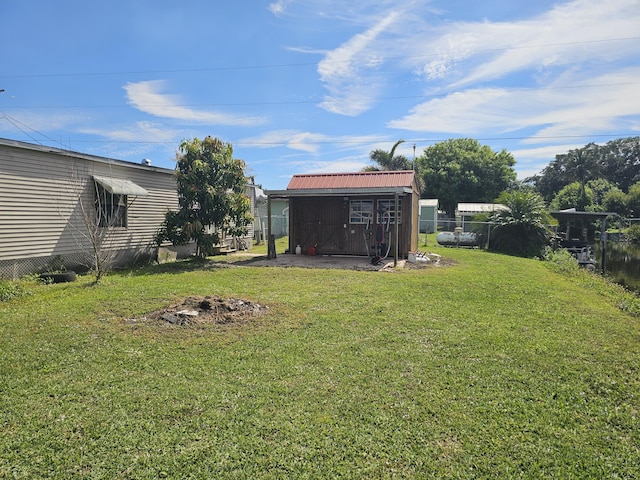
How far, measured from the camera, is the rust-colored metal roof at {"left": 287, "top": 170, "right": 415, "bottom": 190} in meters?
12.7

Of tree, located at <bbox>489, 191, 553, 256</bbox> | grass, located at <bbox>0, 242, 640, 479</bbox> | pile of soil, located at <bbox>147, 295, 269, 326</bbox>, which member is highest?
tree, located at <bbox>489, 191, 553, 256</bbox>

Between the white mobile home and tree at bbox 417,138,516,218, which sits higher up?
tree at bbox 417,138,516,218

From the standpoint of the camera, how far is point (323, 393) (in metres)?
3.38

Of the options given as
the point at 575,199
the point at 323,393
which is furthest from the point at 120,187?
the point at 575,199

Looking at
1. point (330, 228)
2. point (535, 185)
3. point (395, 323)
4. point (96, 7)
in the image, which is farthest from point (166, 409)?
point (535, 185)

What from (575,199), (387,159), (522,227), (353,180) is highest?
(387,159)

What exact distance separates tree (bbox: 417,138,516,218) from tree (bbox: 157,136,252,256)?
30384mm

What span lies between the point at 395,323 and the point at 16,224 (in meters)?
8.24

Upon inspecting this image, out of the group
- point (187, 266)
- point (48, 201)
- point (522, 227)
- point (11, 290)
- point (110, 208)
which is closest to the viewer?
point (11, 290)

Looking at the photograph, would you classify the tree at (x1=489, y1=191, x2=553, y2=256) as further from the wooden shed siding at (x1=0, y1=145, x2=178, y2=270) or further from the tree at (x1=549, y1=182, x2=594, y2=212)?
the tree at (x1=549, y1=182, x2=594, y2=212)

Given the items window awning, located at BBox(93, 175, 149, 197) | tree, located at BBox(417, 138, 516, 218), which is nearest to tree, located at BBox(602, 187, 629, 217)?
tree, located at BBox(417, 138, 516, 218)

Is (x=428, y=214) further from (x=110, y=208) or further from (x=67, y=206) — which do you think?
(x=67, y=206)

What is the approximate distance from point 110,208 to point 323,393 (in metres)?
9.26

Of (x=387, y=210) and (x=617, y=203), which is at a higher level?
(x=617, y=203)
